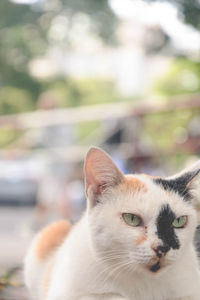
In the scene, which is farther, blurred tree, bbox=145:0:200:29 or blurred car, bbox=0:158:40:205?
blurred car, bbox=0:158:40:205

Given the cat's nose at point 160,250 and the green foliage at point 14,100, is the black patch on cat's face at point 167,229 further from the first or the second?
the green foliage at point 14,100

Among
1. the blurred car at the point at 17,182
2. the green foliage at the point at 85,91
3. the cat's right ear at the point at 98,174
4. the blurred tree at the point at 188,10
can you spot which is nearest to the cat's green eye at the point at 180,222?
the cat's right ear at the point at 98,174

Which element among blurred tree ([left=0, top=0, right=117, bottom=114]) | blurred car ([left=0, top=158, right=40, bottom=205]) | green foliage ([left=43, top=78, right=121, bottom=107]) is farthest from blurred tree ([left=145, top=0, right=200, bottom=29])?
green foliage ([left=43, top=78, right=121, bottom=107])

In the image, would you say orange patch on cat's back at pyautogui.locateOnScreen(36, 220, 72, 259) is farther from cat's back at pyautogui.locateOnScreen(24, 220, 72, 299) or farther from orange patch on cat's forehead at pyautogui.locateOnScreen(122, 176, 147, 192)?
orange patch on cat's forehead at pyautogui.locateOnScreen(122, 176, 147, 192)

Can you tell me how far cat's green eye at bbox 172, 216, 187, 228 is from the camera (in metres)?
0.72

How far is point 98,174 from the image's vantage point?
76cm

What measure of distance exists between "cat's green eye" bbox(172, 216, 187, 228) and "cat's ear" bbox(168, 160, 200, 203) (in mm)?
45

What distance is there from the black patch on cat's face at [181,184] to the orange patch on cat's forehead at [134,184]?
0.04 m

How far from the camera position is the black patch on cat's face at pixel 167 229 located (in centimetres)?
68

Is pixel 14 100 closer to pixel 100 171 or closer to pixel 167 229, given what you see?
pixel 100 171

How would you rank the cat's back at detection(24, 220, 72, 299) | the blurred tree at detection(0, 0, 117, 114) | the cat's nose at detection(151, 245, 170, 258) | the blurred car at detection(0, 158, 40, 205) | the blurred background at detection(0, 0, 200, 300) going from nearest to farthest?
the cat's nose at detection(151, 245, 170, 258)
the cat's back at detection(24, 220, 72, 299)
the blurred background at detection(0, 0, 200, 300)
the blurred tree at detection(0, 0, 117, 114)
the blurred car at detection(0, 158, 40, 205)

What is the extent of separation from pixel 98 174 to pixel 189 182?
18cm

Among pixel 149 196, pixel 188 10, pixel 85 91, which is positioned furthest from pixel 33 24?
pixel 85 91

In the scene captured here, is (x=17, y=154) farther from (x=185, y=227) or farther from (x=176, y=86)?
(x=185, y=227)
